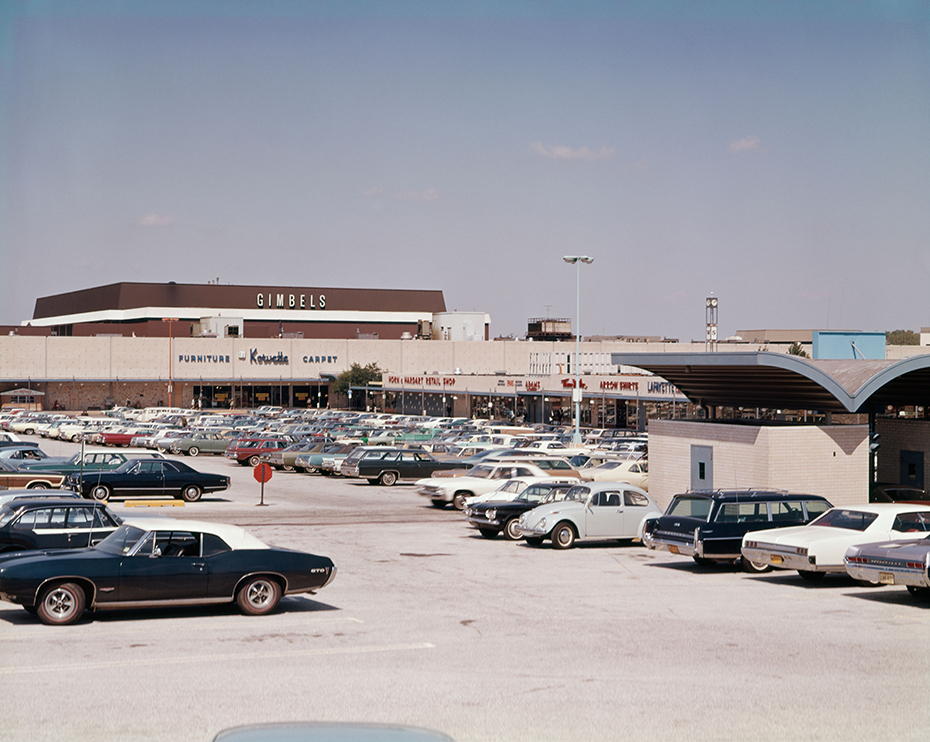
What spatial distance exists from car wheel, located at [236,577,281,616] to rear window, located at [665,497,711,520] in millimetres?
9320

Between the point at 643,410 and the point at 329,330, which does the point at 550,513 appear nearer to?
the point at 643,410

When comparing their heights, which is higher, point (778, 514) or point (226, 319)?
point (226, 319)

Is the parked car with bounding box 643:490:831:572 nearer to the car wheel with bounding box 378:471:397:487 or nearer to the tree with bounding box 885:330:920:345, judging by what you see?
the car wheel with bounding box 378:471:397:487

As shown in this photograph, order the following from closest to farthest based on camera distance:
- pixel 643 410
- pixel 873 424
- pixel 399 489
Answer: pixel 873 424, pixel 399 489, pixel 643 410

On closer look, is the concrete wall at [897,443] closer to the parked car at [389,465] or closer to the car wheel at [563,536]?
the car wheel at [563,536]

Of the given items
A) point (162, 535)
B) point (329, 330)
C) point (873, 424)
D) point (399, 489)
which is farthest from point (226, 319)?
point (162, 535)

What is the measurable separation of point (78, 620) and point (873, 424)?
23.2 metres

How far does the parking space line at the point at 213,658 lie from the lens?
12.2m

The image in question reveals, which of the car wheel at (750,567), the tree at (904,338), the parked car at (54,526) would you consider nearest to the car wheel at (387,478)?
the car wheel at (750,567)

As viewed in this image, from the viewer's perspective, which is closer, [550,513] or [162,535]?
[162,535]

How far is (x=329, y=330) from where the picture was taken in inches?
5477

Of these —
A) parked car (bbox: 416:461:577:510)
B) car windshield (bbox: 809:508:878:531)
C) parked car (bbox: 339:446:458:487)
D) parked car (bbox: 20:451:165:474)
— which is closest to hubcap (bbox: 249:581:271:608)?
car windshield (bbox: 809:508:878:531)

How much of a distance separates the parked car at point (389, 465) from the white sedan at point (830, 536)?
68.1 ft

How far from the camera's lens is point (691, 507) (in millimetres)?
22188
